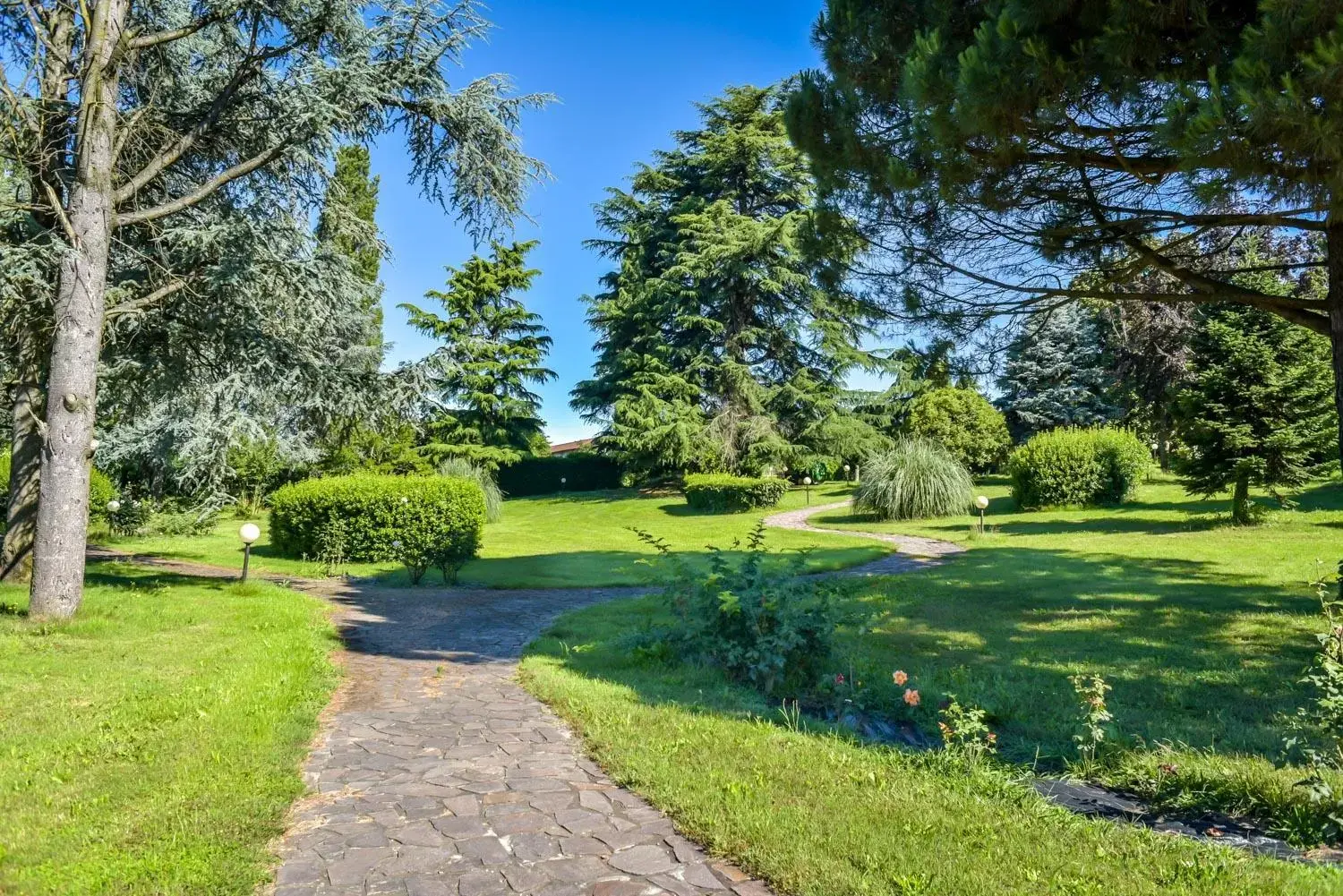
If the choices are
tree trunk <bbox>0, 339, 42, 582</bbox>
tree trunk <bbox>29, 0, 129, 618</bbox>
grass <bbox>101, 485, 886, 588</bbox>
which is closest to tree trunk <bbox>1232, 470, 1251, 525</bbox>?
grass <bbox>101, 485, 886, 588</bbox>

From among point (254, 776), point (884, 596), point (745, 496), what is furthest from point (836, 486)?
point (254, 776)

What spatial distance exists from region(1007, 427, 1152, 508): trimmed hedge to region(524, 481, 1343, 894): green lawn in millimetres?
8510

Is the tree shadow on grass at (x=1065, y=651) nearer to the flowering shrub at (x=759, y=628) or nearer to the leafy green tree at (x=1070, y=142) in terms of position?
the flowering shrub at (x=759, y=628)

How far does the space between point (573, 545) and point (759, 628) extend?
39.7 feet


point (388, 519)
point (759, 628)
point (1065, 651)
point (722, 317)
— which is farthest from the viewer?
point (722, 317)

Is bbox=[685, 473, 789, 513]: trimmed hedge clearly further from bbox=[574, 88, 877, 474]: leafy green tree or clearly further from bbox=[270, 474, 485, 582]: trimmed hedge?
bbox=[270, 474, 485, 582]: trimmed hedge

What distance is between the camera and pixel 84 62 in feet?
25.2

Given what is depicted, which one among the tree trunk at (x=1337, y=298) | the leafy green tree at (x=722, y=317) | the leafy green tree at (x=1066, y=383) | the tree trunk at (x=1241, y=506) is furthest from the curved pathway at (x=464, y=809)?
the leafy green tree at (x=1066, y=383)

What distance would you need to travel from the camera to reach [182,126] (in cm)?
921

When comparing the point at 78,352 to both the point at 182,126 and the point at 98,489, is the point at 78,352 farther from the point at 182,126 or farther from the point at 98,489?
the point at 98,489

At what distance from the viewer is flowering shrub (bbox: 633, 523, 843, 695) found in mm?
5547

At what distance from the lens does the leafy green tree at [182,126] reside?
7.34 m

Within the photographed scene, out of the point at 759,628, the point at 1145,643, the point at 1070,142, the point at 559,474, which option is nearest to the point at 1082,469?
the point at 1145,643

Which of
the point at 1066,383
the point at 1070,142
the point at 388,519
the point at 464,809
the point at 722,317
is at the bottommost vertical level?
the point at 464,809
